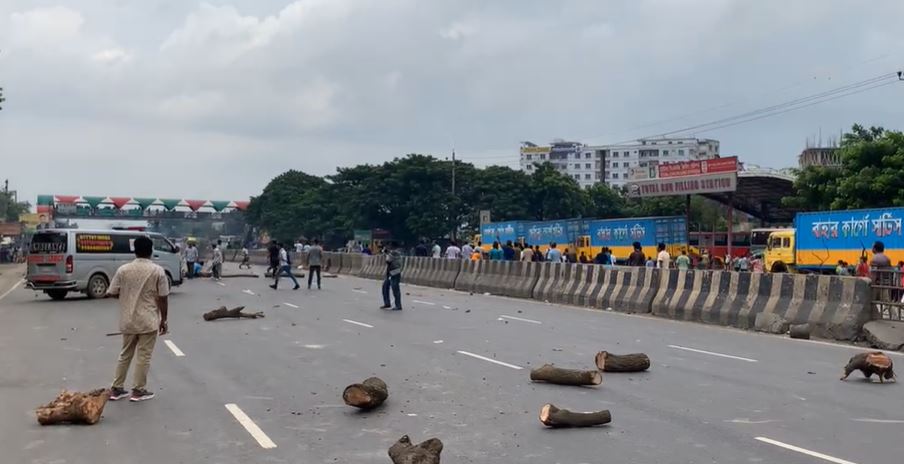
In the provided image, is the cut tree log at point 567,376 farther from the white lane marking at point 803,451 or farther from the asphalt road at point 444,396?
the white lane marking at point 803,451

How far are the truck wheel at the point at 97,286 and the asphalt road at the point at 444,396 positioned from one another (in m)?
6.17

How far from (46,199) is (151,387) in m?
110

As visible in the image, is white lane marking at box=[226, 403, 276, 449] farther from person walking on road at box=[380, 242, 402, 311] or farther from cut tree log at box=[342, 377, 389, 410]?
person walking on road at box=[380, 242, 402, 311]

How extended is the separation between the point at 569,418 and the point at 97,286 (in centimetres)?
1928

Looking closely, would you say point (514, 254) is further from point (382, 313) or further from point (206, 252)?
point (206, 252)

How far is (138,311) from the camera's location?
8.88 metres

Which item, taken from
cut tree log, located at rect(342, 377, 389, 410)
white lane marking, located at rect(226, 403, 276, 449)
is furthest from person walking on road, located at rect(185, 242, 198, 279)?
cut tree log, located at rect(342, 377, 389, 410)

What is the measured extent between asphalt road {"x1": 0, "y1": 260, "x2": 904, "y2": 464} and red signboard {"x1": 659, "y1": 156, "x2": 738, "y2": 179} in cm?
2105

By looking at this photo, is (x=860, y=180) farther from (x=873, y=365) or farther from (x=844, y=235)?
(x=873, y=365)

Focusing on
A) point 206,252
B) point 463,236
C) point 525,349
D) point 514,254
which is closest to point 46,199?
point 206,252

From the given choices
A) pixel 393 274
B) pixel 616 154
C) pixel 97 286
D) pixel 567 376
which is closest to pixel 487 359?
pixel 567 376

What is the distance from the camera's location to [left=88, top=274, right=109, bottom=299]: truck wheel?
23.6m

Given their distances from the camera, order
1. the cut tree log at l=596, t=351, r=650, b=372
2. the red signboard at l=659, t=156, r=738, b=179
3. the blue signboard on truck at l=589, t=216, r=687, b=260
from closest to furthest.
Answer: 1. the cut tree log at l=596, t=351, r=650, b=372
2. the red signboard at l=659, t=156, r=738, b=179
3. the blue signboard on truck at l=589, t=216, r=687, b=260

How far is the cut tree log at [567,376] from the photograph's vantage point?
32.7 feet
